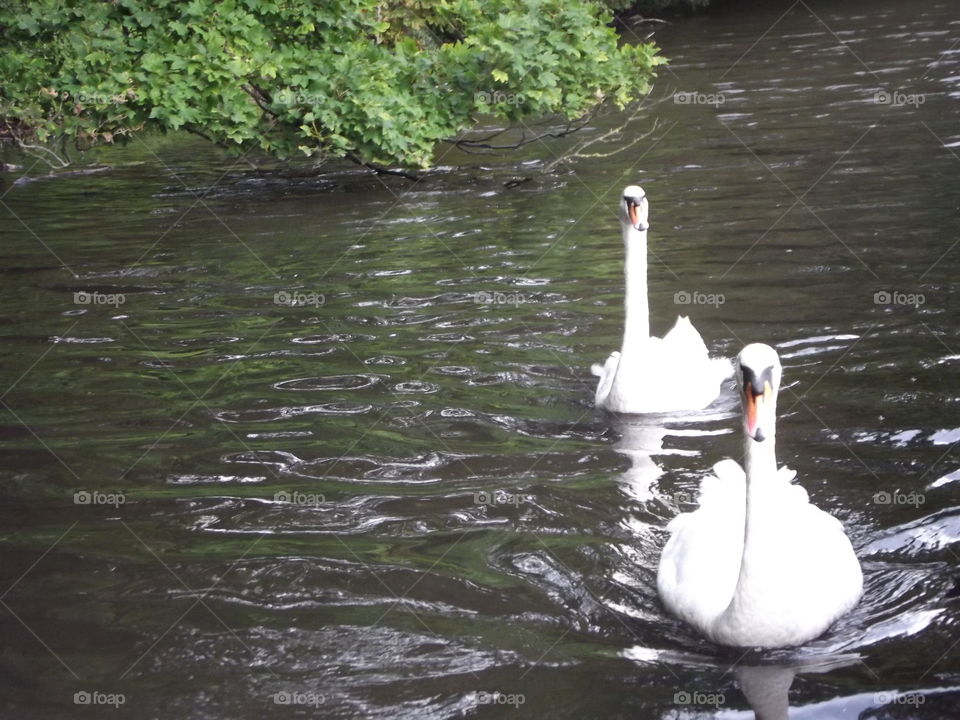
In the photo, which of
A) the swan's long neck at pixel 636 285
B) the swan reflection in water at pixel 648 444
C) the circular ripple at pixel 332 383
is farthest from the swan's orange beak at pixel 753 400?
the circular ripple at pixel 332 383

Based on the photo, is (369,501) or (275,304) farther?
(275,304)

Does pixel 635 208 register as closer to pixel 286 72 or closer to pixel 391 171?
pixel 286 72

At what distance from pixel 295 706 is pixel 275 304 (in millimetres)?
5584

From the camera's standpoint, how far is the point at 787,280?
917 cm

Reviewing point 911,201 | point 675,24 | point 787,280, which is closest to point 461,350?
point 787,280

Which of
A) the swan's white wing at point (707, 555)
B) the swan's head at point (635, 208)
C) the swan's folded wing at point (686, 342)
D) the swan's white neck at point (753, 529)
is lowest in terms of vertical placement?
the swan's folded wing at point (686, 342)

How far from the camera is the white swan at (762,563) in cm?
449

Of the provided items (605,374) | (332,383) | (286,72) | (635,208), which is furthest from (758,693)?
(286,72)

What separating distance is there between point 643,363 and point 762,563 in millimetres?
2851

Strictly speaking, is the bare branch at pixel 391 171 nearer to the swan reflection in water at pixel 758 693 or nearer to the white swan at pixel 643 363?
the white swan at pixel 643 363

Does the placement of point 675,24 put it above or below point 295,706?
below

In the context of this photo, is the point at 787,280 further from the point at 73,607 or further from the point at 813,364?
the point at 73,607

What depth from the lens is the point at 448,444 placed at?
6777 millimetres

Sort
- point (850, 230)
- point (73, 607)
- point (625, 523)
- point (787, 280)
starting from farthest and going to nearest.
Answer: point (850, 230) → point (787, 280) → point (625, 523) → point (73, 607)
